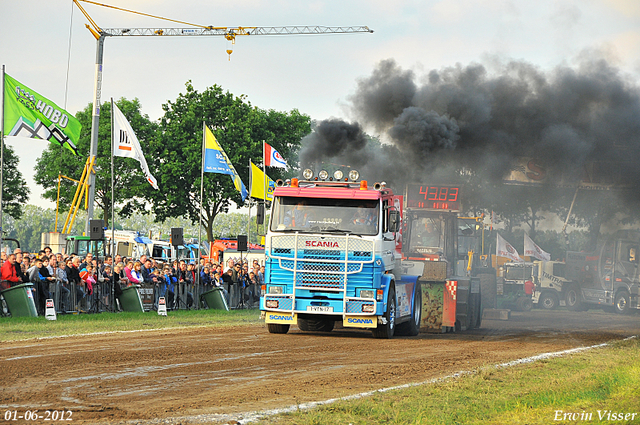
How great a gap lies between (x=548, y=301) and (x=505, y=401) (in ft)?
99.7

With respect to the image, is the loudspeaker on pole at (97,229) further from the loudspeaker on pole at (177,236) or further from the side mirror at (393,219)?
the side mirror at (393,219)

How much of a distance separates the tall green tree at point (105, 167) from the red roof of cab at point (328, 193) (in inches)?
1394

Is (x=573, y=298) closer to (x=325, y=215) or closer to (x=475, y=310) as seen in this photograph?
(x=475, y=310)

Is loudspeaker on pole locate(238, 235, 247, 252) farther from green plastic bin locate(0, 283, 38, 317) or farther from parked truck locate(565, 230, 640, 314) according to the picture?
parked truck locate(565, 230, 640, 314)

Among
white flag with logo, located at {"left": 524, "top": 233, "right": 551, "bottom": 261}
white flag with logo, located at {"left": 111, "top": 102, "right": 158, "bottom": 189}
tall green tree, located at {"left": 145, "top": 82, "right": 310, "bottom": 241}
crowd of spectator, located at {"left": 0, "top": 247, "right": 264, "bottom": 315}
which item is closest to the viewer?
crowd of spectator, located at {"left": 0, "top": 247, "right": 264, "bottom": 315}

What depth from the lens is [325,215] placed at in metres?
15.6

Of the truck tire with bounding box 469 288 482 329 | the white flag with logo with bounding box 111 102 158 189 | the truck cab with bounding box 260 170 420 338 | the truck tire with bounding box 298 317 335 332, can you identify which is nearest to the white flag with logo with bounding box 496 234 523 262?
the truck tire with bounding box 469 288 482 329

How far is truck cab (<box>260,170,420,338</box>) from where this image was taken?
15.3m

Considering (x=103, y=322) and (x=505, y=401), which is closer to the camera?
(x=505, y=401)

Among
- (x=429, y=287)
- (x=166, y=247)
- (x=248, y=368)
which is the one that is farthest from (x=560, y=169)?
(x=166, y=247)

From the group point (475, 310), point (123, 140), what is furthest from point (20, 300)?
point (475, 310)

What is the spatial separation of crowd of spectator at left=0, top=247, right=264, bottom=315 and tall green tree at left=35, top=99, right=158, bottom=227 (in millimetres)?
24096

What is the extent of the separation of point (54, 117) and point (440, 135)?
11942 millimetres

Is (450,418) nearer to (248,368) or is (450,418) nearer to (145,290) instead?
(248,368)
